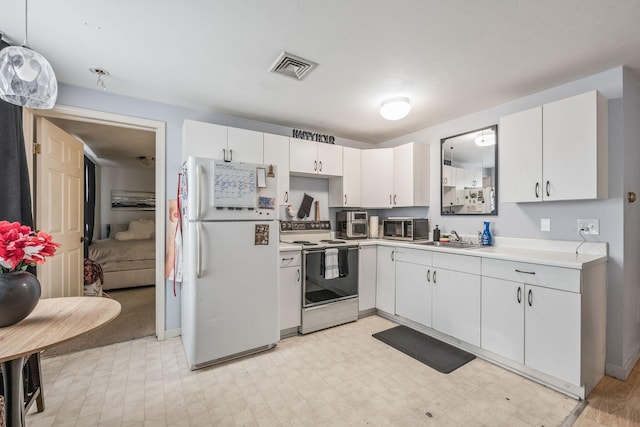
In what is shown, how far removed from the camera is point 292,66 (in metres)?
2.08

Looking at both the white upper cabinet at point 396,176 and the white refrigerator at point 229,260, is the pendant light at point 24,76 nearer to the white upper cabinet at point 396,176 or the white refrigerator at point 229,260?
the white refrigerator at point 229,260

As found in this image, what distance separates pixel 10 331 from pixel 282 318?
1.94m

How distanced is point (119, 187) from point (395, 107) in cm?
607

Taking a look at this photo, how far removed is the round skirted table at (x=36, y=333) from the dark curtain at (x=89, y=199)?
4.38 meters

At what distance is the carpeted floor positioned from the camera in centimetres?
257

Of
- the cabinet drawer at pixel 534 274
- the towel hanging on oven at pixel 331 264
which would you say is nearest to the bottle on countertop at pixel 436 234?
the cabinet drawer at pixel 534 274

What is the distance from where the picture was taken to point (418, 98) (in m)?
2.64

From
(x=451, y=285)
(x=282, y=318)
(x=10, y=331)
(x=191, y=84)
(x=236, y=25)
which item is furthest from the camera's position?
(x=282, y=318)

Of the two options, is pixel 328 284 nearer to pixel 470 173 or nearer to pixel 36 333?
pixel 470 173

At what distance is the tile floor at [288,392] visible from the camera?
1.68 meters

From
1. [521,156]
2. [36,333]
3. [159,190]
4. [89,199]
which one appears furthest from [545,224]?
[89,199]

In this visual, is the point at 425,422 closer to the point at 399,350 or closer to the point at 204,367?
the point at 399,350

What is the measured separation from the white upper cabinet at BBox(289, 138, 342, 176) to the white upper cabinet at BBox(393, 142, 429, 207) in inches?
29.7

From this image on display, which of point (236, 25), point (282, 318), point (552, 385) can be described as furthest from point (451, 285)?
point (236, 25)
